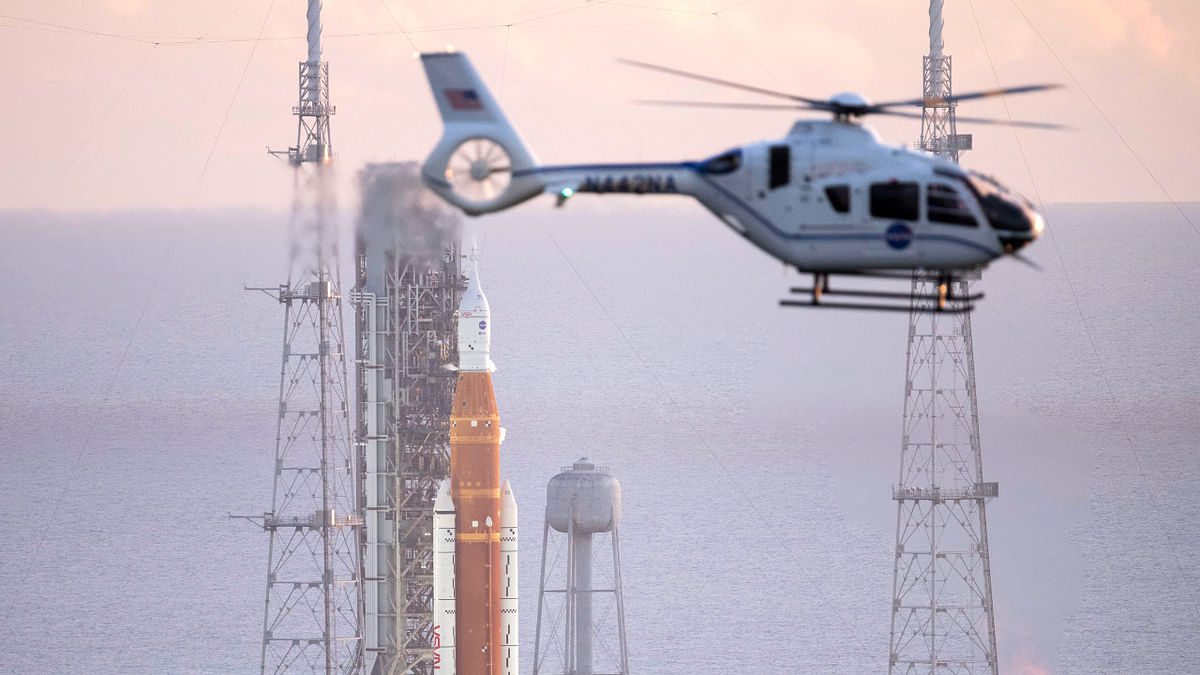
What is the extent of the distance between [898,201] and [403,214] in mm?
26362

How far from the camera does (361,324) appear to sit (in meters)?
111

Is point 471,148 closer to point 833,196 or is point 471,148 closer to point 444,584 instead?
point 833,196

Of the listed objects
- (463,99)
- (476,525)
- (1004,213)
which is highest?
(463,99)

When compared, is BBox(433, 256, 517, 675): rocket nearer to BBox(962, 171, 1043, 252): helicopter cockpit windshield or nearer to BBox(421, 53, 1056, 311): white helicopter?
BBox(421, 53, 1056, 311): white helicopter

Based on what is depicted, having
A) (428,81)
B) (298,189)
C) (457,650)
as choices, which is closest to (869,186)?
(428,81)

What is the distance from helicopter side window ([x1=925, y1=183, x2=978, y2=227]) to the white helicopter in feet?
0.07

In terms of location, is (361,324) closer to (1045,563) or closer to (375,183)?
(375,183)

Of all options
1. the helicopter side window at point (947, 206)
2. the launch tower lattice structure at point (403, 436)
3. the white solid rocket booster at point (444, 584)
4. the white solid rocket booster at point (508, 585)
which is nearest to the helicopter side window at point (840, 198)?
the helicopter side window at point (947, 206)

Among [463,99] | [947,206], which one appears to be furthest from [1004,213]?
[463,99]

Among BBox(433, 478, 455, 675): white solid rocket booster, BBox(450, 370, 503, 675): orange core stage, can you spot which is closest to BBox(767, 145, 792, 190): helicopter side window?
BBox(450, 370, 503, 675): orange core stage

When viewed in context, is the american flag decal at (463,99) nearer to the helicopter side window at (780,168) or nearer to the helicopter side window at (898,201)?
the helicopter side window at (780,168)

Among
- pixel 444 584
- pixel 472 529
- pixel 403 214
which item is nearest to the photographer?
pixel 403 214

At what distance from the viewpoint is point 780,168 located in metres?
58.8

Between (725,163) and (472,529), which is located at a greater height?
(725,163)
